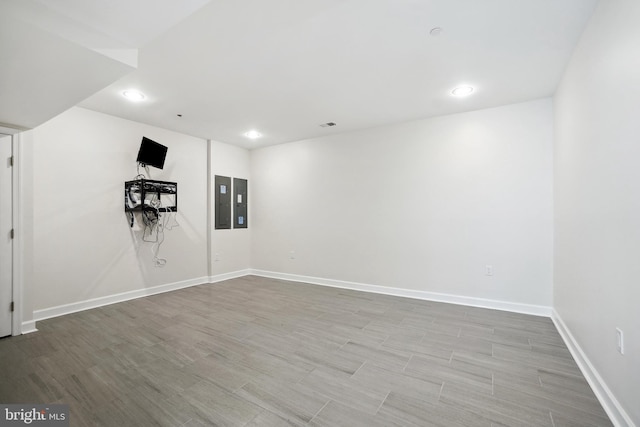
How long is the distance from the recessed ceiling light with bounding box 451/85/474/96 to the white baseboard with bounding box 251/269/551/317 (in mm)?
2716

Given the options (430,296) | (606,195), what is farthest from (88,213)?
(606,195)

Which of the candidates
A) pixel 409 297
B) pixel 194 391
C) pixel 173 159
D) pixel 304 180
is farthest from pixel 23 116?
pixel 409 297

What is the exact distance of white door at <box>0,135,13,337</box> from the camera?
291 centimetres

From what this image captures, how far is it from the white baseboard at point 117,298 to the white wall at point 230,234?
0.67ft

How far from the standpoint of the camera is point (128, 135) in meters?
4.27

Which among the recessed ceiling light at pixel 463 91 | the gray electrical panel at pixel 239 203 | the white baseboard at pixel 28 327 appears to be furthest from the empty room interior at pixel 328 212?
the gray electrical panel at pixel 239 203

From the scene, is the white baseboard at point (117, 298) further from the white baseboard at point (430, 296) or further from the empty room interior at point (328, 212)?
the white baseboard at point (430, 296)

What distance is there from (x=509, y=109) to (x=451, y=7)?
2.34 metres

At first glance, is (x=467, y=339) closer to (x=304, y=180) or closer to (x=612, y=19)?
(x=612, y=19)

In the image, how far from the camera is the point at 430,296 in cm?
418

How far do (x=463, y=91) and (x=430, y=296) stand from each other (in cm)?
283

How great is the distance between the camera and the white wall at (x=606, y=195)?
58.1 inches

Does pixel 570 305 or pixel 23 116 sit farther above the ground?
pixel 23 116

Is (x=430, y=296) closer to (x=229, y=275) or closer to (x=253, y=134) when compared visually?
(x=229, y=275)
